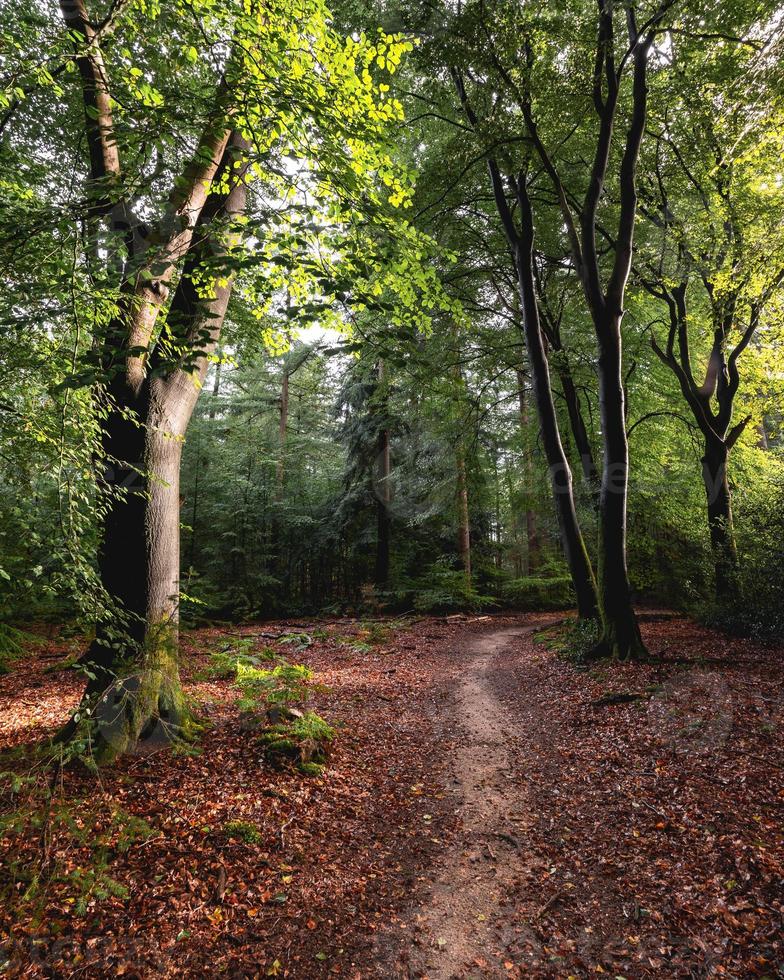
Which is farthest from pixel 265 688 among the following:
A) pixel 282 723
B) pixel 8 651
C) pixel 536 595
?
pixel 536 595

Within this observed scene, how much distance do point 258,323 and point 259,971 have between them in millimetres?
7766

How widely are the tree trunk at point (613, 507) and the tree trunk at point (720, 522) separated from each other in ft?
9.54

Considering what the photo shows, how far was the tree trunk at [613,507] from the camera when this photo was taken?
8.25 m

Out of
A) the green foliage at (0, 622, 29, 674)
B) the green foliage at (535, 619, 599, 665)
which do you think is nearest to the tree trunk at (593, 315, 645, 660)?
the green foliage at (535, 619, 599, 665)

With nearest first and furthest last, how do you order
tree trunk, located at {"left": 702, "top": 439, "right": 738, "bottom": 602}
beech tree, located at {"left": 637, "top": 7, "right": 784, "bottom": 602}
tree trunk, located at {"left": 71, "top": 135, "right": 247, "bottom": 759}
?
tree trunk, located at {"left": 71, "top": 135, "right": 247, "bottom": 759} → beech tree, located at {"left": 637, "top": 7, "right": 784, "bottom": 602} → tree trunk, located at {"left": 702, "top": 439, "right": 738, "bottom": 602}

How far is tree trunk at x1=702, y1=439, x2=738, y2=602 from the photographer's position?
9.70 metres

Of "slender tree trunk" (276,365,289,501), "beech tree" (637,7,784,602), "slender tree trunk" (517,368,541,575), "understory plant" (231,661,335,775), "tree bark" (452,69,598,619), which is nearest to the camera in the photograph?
"understory plant" (231,661,335,775)

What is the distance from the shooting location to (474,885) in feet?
11.7

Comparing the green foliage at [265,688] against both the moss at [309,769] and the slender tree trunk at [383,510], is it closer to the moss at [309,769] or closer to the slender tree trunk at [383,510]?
the moss at [309,769]

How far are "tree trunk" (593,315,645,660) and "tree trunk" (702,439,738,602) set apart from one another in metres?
2.91

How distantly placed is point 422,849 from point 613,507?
6447 mm

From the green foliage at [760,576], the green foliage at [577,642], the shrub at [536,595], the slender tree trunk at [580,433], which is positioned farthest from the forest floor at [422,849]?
the shrub at [536,595]

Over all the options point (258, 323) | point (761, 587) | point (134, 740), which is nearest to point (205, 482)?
point (258, 323)

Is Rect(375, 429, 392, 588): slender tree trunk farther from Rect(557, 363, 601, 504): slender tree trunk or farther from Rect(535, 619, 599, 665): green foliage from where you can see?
Rect(535, 619, 599, 665): green foliage
